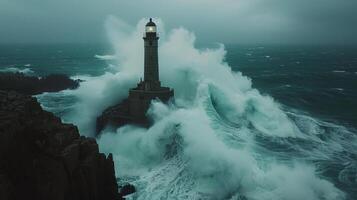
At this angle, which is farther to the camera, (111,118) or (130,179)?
(111,118)

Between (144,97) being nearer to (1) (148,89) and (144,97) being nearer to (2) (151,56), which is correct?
(1) (148,89)

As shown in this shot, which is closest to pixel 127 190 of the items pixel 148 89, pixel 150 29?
pixel 148 89

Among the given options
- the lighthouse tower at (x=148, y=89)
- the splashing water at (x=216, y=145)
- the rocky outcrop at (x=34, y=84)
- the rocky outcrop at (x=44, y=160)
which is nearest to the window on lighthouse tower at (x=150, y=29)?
the lighthouse tower at (x=148, y=89)

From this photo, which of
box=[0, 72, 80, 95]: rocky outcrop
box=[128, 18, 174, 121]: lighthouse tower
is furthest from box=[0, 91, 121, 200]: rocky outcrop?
box=[0, 72, 80, 95]: rocky outcrop

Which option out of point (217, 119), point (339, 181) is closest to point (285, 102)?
point (217, 119)

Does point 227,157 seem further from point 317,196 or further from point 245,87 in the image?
point 245,87
